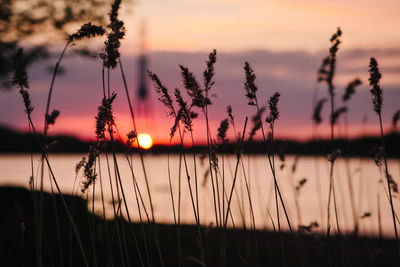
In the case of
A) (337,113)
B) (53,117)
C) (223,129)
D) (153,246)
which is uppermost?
(337,113)

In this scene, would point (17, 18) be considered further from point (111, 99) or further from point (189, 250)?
point (111, 99)

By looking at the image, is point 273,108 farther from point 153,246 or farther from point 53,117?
point 153,246

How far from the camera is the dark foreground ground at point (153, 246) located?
268cm

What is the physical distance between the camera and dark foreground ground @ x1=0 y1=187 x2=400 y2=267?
Result: 8.80 ft

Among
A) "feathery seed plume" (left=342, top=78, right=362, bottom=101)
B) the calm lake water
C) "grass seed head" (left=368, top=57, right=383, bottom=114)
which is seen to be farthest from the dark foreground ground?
"feathery seed plume" (left=342, top=78, right=362, bottom=101)

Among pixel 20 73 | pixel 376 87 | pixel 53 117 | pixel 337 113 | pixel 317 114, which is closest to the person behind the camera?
pixel 20 73

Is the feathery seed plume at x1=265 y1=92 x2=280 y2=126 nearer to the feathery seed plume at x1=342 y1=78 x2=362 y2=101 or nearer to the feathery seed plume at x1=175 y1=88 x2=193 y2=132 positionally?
the feathery seed plume at x1=175 y1=88 x2=193 y2=132

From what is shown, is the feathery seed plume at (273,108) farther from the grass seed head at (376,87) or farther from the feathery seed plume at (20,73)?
the feathery seed plume at (20,73)

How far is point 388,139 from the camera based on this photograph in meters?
5.02

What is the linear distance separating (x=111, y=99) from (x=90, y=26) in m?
0.29

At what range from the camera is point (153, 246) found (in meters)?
4.68

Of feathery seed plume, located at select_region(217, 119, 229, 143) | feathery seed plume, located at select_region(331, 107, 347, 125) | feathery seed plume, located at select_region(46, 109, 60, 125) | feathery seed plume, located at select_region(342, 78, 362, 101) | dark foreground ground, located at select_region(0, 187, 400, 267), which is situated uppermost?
feathery seed plume, located at select_region(342, 78, 362, 101)

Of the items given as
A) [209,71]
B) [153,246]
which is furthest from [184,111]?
[153,246]

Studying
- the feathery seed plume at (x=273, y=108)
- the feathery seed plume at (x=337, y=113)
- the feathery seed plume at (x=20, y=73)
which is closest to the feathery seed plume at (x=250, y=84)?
the feathery seed plume at (x=273, y=108)
